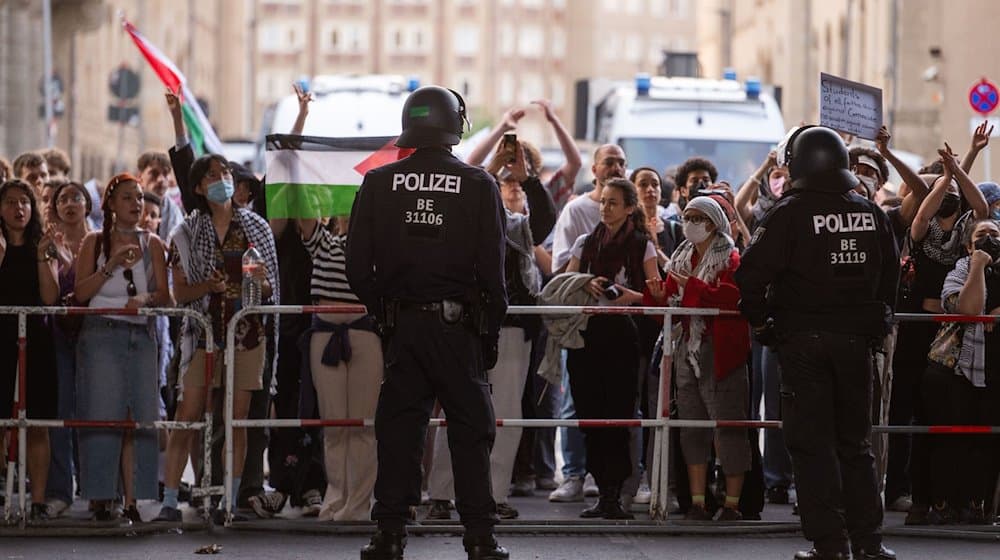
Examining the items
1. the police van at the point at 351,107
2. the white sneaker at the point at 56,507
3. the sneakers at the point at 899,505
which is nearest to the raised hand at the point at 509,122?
the sneakers at the point at 899,505

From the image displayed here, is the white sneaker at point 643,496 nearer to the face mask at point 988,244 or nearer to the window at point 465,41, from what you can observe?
the face mask at point 988,244

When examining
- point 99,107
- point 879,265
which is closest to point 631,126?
point 879,265

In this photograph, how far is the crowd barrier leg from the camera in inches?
417

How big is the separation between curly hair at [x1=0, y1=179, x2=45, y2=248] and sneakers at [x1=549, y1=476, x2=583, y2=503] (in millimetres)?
3529

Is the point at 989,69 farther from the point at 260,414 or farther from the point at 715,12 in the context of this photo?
the point at 715,12

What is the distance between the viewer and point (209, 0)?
291 ft

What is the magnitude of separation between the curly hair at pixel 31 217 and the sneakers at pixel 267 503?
1.91 metres

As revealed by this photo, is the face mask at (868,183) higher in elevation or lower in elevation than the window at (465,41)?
lower

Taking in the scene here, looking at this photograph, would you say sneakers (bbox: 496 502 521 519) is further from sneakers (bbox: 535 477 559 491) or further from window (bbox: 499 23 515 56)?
window (bbox: 499 23 515 56)

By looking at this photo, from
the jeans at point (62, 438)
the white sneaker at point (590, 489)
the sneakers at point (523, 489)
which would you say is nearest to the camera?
the jeans at point (62, 438)

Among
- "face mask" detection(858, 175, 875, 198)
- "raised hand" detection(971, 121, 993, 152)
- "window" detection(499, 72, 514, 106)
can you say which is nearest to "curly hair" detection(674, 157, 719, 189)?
"face mask" detection(858, 175, 875, 198)

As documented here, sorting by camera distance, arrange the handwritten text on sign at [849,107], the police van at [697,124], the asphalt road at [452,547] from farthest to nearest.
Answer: the police van at [697,124], the handwritten text on sign at [849,107], the asphalt road at [452,547]

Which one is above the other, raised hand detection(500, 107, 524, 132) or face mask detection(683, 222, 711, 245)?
raised hand detection(500, 107, 524, 132)

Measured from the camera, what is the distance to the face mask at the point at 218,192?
10.8 m
